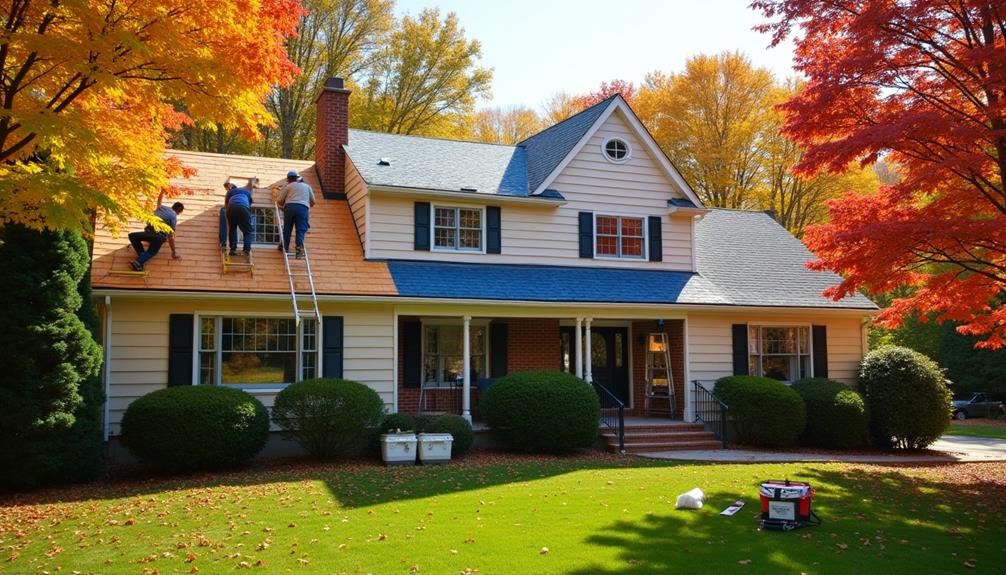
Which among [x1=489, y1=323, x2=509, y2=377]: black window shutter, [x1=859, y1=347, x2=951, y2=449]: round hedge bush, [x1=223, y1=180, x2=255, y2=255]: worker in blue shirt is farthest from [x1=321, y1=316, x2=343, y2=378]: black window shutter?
[x1=859, y1=347, x2=951, y2=449]: round hedge bush

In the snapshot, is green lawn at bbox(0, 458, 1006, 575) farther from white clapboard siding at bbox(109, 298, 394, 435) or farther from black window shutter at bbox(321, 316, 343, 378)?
black window shutter at bbox(321, 316, 343, 378)

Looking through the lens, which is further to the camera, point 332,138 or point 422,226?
point 332,138

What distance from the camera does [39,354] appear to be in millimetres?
11539

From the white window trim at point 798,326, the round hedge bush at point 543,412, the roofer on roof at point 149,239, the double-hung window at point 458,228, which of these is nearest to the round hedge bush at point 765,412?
the white window trim at point 798,326

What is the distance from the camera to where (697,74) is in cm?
3438

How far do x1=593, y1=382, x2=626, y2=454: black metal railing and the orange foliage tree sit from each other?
9.70 meters

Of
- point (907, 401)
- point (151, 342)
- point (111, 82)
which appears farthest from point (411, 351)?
point (907, 401)

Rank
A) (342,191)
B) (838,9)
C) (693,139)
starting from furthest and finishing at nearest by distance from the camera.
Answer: (693,139) → (342,191) → (838,9)

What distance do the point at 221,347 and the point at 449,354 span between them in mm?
5302

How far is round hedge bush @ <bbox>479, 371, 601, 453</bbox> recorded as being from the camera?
51.0 ft

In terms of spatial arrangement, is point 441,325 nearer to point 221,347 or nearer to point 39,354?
point 221,347

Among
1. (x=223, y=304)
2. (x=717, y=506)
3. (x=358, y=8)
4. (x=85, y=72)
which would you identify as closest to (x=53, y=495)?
(x=223, y=304)

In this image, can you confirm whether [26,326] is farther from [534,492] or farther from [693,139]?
[693,139]

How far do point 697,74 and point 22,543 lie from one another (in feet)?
104
